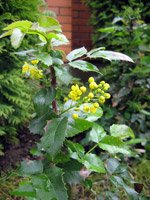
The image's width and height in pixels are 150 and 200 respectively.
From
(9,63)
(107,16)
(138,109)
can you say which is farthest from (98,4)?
(9,63)

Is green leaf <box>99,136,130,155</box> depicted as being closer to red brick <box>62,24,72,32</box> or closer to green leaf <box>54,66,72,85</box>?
green leaf <box>54,66,72,85</box>

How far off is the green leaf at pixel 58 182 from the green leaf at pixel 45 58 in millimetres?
445

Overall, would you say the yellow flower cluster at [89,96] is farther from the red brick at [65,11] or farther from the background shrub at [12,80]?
the red brick at [65,11]

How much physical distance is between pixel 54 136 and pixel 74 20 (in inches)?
169

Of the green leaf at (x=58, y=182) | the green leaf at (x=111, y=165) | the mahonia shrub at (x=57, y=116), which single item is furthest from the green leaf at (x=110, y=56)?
the green leaf at (x=111, y=165)

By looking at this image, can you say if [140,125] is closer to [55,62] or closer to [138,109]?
[138,109]

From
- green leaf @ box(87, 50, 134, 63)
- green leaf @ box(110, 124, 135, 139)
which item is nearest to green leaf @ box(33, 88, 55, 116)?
green leaf @ box(87, 50, 134, 63)

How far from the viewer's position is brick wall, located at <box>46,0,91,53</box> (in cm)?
505

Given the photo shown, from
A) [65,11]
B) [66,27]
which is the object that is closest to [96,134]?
[66,27]

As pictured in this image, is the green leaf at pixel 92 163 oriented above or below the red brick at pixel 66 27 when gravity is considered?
below

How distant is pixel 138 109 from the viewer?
339 cm

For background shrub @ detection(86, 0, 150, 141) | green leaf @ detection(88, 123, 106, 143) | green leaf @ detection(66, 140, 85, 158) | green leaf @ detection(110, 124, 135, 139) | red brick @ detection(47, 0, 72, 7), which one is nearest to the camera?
green leaf @ detection(66, 140, 85, 158)

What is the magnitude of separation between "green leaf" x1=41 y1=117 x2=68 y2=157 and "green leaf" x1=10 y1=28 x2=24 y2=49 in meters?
0.37

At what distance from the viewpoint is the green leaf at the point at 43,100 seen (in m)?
1.54
